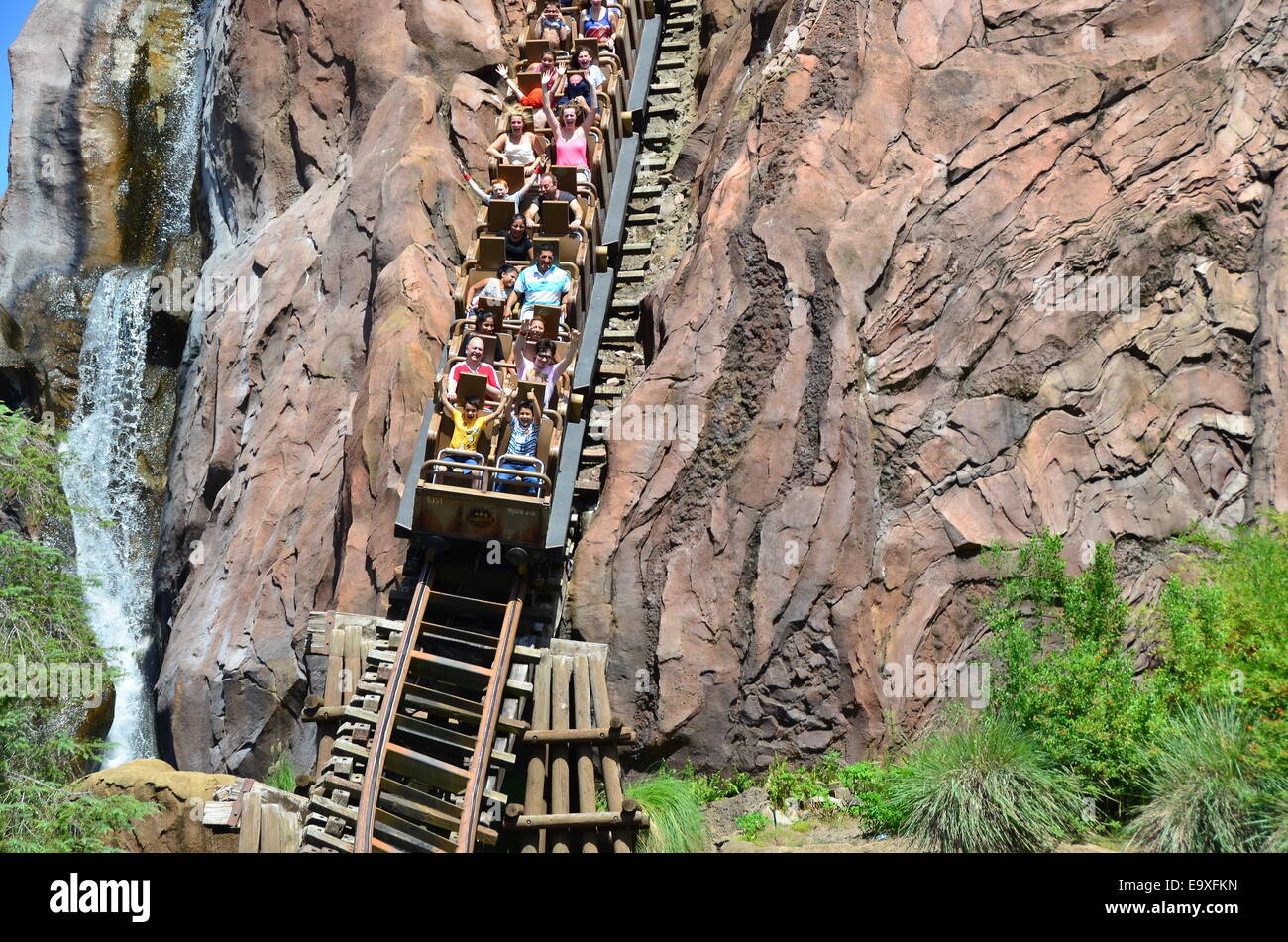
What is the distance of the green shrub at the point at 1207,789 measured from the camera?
25.2ft

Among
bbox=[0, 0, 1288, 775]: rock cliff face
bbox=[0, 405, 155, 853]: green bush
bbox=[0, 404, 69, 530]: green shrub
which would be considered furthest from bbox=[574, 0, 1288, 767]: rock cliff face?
bbox=[0, 404, 69, 530]: green shrub

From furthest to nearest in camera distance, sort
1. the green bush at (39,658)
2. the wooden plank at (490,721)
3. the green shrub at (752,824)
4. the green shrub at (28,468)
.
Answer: the green shrub at (752,824)
the green shrub at (28,468)
the wooden plank at (490,721)
the green bush at (39,658)

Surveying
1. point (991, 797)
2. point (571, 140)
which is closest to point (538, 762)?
point (991, 797)

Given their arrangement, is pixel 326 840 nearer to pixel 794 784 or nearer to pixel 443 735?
pixel 443 735

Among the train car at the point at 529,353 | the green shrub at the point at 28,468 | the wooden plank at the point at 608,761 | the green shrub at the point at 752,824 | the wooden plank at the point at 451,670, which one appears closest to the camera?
the green shrub at the point at 28,468

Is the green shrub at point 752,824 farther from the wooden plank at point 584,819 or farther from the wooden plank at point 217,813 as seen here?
the wooden plank at point 217,813

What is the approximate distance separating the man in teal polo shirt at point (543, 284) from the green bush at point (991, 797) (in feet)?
20.3

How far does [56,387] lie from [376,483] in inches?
410

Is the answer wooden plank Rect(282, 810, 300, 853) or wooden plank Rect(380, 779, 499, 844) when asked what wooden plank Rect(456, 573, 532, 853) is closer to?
wooden plank Rect(380, 779, 499, 844)

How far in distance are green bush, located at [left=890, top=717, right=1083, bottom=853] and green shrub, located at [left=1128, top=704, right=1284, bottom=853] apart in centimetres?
56

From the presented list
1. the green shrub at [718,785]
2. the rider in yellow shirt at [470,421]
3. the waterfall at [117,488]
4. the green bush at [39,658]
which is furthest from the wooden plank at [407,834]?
the waterfall at [117,488]

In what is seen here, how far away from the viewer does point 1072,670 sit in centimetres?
944

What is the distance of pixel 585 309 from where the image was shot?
1391 cm
